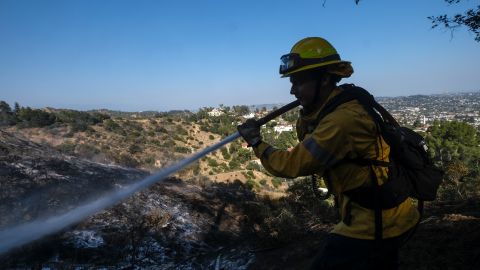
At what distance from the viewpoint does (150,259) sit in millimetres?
5793

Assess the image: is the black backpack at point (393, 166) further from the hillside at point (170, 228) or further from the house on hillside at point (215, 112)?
the house on hillside at point (215, 112)

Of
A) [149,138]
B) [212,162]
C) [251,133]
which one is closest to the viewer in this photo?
[251,133]

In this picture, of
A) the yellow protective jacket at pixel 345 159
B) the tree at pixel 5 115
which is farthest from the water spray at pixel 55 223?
the tree at pixel 5 115

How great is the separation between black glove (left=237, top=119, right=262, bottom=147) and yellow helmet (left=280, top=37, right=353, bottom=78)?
44cm

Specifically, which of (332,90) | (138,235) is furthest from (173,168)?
(138,235)

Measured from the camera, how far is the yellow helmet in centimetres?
260

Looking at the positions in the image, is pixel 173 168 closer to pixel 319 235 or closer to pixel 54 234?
pixel 54 234

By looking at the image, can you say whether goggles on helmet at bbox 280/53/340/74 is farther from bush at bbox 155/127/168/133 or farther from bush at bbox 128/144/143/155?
bush at bbox 155/127/168/133

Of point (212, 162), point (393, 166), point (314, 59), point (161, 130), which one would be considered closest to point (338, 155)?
point (393, 166)

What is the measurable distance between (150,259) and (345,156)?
14.0ft

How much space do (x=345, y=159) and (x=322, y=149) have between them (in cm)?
21

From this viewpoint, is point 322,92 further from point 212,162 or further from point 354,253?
point 212,162

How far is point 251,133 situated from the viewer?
283cm

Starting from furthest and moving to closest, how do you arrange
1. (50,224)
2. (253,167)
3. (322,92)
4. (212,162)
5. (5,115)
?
(253,167)
(212,162)
(5,115)
(50,224)
(322,92)
